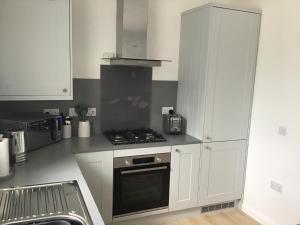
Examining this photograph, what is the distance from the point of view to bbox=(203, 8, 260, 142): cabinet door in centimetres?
268

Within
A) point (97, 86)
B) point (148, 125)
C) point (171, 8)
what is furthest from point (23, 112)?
point (171, 8)

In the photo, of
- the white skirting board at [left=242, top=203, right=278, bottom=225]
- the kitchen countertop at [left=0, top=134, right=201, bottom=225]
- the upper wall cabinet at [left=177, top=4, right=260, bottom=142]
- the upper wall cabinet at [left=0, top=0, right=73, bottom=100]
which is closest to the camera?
the kitchen countertop at [left=0, top=134, right=201, bottom=225]

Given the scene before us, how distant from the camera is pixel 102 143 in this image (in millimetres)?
2525

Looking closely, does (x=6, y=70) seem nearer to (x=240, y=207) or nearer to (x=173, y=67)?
(x=173, y=67)

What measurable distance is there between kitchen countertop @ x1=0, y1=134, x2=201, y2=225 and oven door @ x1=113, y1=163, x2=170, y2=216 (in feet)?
0.78

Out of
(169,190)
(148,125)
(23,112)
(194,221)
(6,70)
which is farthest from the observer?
(148,125)

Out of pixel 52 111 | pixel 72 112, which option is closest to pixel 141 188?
pixel 72 112

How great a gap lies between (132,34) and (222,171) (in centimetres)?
172

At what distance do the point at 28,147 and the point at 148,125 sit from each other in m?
1.38

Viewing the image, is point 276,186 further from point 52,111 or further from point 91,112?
point 52,111

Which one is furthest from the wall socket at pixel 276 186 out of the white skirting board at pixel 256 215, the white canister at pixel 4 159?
the white canister at pixel 4 159

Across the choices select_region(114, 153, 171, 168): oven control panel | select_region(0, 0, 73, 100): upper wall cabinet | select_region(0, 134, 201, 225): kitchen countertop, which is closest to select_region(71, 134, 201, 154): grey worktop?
select_region(0, 134, 201, 225): kitchen countertop

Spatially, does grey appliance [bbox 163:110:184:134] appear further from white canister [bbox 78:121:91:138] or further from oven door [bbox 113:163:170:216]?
white canister [bbox 78:121:91:138]

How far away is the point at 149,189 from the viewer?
8.72 ft
